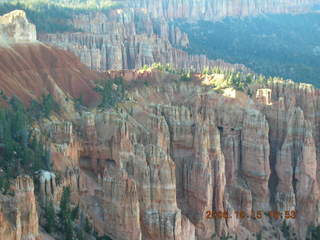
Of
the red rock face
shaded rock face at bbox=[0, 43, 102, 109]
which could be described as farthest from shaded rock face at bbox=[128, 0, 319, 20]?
the red rock face

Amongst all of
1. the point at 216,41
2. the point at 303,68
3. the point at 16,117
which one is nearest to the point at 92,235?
the point at 16,117

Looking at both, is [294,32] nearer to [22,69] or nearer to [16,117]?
[22,69]
